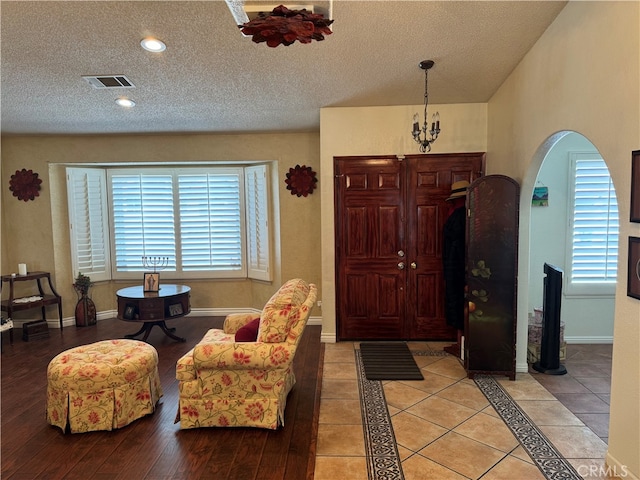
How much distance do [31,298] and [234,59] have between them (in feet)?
14.1

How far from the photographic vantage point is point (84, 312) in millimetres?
5184

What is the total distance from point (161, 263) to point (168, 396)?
281 cm

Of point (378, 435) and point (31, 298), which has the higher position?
point (31, 298)

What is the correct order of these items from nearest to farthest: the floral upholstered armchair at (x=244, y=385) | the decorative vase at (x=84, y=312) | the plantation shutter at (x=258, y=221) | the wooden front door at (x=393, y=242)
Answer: the floral upholstered armchair at (x=244, y=385) < the wooden front door at (x=393, y=242) < the decorative vase at (x=84, y=312) < the plantation shutter at (x=258, y=221)

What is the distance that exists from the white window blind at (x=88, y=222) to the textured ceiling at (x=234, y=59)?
1.02 m

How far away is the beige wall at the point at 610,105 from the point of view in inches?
73.2

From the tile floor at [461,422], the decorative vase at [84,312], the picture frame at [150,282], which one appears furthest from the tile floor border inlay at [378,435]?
the decorative vase at [84,312]

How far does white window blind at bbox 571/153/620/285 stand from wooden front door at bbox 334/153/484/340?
1083mm

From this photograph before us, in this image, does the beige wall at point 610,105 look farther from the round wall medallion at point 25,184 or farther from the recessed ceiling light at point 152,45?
the round wall medallion at point 25,184

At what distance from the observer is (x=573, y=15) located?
2311mm

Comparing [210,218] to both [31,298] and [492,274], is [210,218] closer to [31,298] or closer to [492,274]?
[31,298]

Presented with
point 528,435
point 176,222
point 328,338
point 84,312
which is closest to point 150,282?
point 176,222

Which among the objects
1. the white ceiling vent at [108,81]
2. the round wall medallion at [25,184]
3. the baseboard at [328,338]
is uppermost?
the white ceiling vent at [108,81]

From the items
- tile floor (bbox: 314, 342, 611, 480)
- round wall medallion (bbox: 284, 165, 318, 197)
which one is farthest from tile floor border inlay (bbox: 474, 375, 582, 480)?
round wall medallion (bbox: 284, 165, 318, 197)
